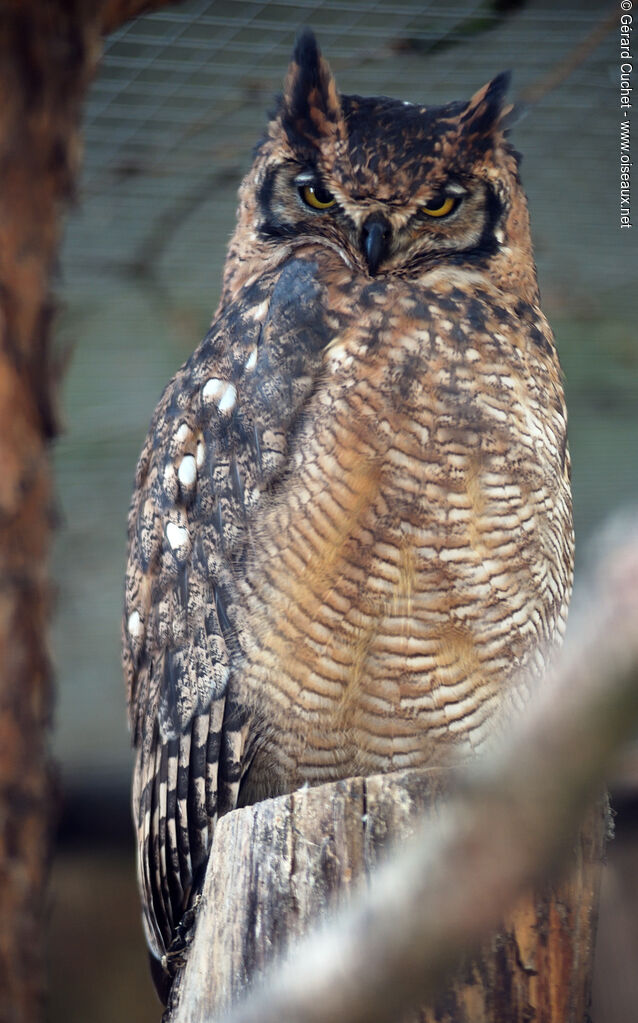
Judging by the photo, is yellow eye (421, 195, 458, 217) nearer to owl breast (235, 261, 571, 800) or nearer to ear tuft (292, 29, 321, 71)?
owl breast (235, 261, 571, 800)

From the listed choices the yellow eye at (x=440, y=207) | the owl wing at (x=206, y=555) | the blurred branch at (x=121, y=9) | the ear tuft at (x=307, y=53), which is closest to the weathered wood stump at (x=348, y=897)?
the owl wing at (x=206, y=555)

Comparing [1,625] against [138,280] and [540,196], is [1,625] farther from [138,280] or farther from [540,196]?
[540,196]

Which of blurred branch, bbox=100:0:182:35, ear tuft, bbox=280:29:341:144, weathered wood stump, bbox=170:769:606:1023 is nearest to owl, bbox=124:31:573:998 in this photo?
ear tuft, bbox=280:29:341:144

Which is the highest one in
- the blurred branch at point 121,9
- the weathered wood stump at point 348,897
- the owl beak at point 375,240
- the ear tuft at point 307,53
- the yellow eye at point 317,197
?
the blurred branch at point 121,9

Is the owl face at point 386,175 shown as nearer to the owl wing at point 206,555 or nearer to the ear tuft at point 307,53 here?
the ear tuft at point 307,53

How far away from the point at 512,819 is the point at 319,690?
1.21m

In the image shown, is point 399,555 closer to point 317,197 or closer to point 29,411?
point 317,197

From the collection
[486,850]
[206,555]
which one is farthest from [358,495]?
[486,850]

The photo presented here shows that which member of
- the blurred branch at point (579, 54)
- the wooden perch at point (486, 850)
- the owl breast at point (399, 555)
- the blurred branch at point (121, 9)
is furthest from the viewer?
the blurred branch at point (579, 54)

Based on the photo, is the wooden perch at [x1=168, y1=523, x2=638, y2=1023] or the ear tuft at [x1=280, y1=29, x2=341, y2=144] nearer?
the wooden perch at [x1=168, y1=523, x2=638, y2=1023]

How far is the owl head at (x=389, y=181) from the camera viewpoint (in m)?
1.69

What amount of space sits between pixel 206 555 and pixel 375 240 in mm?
598

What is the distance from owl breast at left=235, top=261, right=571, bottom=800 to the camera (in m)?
1.61

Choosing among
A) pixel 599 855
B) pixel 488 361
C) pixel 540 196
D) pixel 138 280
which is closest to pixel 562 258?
pixel 540 196
